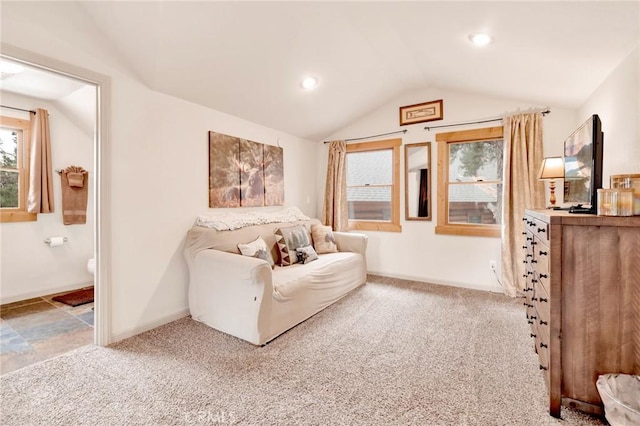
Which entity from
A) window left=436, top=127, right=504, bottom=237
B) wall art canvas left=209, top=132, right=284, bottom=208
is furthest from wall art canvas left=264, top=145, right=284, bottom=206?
window left=436, top=127, right=504, bottom=237

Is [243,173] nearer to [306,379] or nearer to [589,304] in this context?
[306,379]

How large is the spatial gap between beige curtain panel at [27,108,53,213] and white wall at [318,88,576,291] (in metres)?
3.78

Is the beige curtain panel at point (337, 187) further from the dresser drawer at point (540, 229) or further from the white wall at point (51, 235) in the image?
the white wall at point (51, 235)

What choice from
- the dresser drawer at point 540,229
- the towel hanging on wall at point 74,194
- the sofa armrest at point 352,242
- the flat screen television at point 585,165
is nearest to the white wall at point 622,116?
the flat screen television at point 585,165

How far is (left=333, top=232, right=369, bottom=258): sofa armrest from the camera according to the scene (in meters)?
3.96

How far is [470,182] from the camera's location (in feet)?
12.7

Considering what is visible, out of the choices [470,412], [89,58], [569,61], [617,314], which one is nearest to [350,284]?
[470,412]

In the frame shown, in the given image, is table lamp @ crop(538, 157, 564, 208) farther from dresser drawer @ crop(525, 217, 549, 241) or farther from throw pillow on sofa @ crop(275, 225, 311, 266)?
throw pillow on sofa @ crop(275, 225, 311, 266)

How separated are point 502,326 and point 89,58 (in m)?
4.02

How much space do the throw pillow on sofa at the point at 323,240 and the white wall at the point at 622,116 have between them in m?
2.72

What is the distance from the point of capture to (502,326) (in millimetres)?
2674

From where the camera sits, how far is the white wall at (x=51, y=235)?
11.0 feet

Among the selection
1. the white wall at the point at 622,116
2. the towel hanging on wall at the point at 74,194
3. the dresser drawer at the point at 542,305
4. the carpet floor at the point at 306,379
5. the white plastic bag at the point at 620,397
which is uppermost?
the white wall at the point at 622,116

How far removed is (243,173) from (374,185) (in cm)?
200
